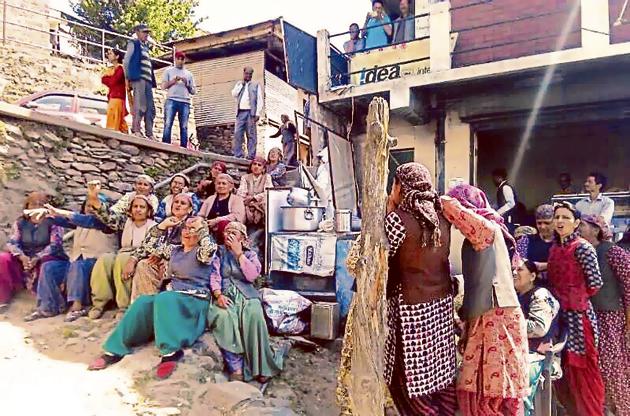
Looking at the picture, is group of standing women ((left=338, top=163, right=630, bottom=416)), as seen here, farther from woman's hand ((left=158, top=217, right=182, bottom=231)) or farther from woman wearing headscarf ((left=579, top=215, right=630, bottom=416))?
woman's hand ((left=158, top=217, right=182, bottom=231))

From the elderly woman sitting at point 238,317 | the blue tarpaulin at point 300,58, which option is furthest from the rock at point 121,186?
the elderly woman sitting at point 238,317

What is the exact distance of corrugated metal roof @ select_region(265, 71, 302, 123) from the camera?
1405cm

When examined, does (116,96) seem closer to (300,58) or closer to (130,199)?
(300,58)

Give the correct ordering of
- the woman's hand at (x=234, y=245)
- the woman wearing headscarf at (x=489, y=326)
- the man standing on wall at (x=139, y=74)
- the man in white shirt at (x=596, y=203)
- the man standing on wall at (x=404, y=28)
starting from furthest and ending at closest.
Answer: the man standing on wall at (x=404, y=28), the man standing on wall at (x=139, y=74), the man in white shirt at (x=596, y=203), the woman's hand at (x=234, y=245), the woman wearing headscarf at (x=489, y=326)

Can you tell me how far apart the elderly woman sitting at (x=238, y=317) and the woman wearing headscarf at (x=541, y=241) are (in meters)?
2.34

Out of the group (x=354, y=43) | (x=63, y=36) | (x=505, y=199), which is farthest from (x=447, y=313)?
(x=63, y=36)

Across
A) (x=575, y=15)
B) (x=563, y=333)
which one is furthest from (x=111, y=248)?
(x=575, y=15)

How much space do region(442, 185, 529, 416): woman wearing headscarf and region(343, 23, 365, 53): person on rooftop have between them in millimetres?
6686

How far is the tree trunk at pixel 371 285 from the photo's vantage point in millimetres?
2637

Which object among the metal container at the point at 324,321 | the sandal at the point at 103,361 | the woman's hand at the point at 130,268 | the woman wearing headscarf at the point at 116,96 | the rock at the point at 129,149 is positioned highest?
the woman wearing headscarf at the point at 116,96

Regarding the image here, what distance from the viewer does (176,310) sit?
421 centimetres

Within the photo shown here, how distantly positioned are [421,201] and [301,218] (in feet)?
10.6

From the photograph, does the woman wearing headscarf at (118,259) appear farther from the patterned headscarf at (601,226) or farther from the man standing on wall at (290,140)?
the patterned headscarf at (601,226)

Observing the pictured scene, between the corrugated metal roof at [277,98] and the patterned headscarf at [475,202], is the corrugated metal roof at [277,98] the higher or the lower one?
the higher one
